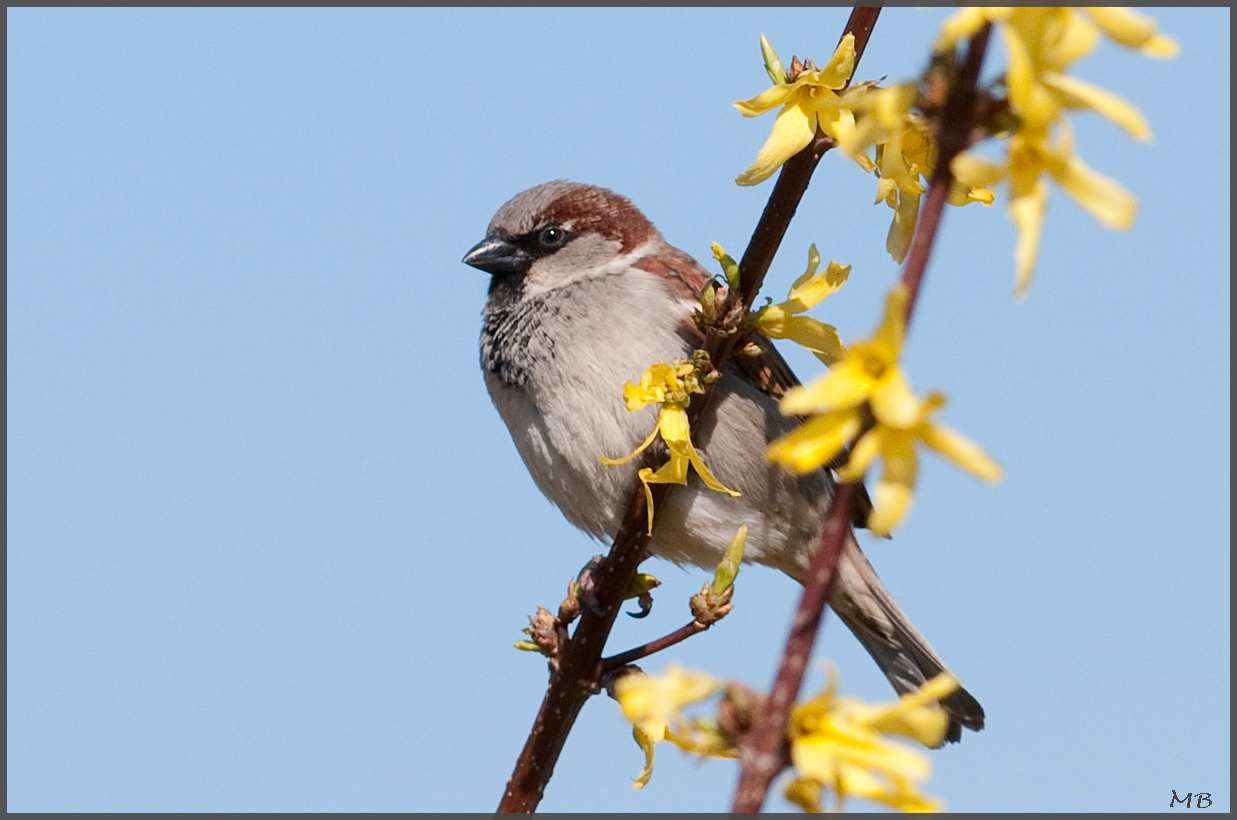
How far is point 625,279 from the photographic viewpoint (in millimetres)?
4059

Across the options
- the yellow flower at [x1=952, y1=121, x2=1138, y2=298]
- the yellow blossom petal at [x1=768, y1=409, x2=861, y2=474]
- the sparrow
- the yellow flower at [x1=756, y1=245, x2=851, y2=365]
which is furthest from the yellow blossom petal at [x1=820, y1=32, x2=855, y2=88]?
the sparrow

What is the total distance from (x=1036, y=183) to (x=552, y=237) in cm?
Result: 347

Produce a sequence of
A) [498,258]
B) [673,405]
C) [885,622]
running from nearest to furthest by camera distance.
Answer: [673,405], [498,258], [885,622]

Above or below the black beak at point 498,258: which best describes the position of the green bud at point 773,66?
below

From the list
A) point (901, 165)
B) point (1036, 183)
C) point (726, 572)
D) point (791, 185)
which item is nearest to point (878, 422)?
point (1036, 183)

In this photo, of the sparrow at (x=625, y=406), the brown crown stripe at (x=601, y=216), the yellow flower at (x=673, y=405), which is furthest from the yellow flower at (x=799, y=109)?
the brown crown stripe at (x=601, y=216)

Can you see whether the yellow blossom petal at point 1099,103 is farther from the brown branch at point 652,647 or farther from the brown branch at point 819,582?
the brown branch at point 652,647

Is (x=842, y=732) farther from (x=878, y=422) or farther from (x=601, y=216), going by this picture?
(x=601, y=216)

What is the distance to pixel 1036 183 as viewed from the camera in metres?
1.05

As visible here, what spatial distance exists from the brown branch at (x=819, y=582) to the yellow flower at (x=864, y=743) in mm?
91

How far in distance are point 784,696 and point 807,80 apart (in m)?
1.25

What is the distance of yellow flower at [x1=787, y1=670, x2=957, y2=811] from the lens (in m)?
1.07

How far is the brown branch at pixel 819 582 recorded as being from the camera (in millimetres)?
967

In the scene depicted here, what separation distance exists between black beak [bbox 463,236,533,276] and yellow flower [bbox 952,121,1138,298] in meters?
3.31
